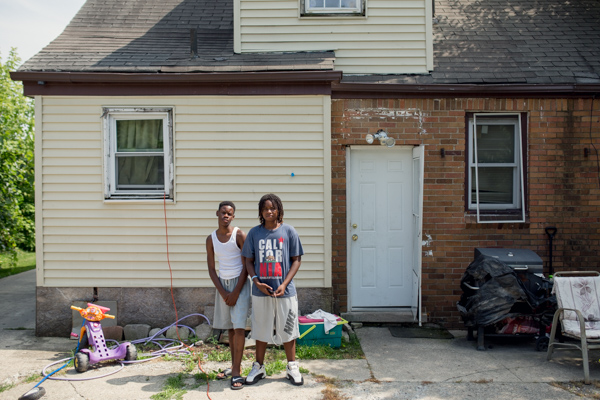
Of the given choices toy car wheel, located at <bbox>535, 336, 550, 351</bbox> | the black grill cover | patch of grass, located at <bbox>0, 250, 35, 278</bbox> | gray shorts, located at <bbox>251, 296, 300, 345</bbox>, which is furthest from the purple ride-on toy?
patch of grass, located at <bbox>0, 250, 35, 278</bbox>

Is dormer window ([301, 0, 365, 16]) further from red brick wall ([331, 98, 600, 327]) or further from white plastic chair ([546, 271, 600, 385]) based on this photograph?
white plastic chair ([546, 271, 600, 385])

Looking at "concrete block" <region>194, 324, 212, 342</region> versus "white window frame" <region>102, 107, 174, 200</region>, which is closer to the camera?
"concrete block" <region>194, 324, 212, 342</region>

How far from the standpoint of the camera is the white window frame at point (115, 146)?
21.0 feet

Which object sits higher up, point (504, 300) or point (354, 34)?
point (354, 34)

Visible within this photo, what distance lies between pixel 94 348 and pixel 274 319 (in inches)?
81.5

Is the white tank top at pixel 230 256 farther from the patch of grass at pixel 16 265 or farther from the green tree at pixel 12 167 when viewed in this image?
the patch of grass at pixel 16 265

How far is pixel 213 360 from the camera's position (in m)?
5.43

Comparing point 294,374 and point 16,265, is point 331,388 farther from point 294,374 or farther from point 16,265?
point 16,265

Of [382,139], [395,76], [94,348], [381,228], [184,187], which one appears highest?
→ [395,76]

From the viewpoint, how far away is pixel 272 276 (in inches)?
181

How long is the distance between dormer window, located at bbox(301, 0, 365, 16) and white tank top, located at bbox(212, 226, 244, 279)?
378 cm

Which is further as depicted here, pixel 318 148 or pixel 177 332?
pixel 318 148

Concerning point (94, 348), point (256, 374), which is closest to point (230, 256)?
point (256, 374)

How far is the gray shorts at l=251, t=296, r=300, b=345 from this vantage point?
4645 millimetres
